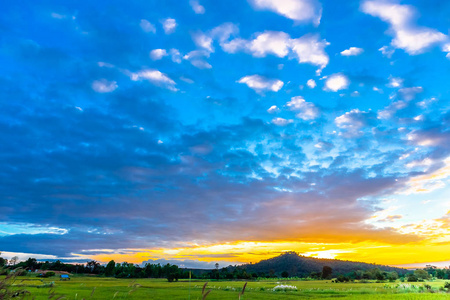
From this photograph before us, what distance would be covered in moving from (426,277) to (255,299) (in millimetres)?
52791

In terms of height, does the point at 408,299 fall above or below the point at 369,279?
above

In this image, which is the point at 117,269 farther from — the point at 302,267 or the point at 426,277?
the point at 426,277

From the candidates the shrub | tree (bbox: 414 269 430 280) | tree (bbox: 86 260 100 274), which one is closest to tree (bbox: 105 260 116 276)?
tree (bbox: 86 260 100 274)

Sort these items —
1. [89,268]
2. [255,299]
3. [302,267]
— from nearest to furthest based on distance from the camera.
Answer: [255,299]
[89,268]
[302,267]

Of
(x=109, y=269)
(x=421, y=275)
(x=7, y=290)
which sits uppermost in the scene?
(x=7, y=290)

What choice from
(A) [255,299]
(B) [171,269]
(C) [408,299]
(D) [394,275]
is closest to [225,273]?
(B) [171,269]

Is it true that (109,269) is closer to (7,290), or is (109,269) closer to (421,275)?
(421,275)

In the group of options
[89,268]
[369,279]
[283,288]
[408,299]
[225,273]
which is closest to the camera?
[408,299]

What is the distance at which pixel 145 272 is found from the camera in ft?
524

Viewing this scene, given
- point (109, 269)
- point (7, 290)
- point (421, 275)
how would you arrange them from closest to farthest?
point (7, 290) < point (421, 275) < point (109, 269)

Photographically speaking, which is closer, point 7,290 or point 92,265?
point 7,290

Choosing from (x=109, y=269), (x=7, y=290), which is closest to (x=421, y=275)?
(x=7, y=290)

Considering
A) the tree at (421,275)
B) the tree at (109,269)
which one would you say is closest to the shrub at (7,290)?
the tree at (421,275)

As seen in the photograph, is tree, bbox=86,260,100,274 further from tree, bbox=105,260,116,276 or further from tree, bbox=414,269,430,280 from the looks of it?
tree, bbox=414,269,430,280
